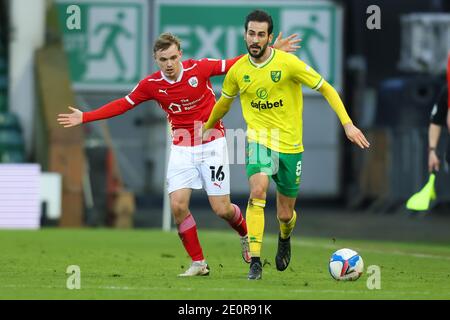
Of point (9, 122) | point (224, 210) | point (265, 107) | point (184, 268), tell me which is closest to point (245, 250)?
point (224, 210)

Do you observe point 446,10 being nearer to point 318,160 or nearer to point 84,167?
point 318,160

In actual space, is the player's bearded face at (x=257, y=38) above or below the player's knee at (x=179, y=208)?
above

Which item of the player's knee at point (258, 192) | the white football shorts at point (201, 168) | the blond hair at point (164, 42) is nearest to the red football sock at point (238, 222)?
the white football shorts at point (201, 168)

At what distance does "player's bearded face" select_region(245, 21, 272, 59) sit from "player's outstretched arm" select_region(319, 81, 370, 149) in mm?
614

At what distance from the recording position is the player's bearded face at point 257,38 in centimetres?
1217

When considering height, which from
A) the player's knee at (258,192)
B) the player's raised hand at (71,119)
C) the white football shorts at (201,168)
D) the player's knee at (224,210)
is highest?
the player's raised hand at (71,119)

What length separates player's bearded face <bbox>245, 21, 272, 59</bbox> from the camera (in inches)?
479

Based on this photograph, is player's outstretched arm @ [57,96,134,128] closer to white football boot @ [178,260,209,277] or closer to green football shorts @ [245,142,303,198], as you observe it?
green football shorts @ [245,142,303,198]

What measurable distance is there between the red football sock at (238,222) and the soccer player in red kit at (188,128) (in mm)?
338

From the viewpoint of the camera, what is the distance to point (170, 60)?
41.5 feet

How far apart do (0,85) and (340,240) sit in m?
9.57

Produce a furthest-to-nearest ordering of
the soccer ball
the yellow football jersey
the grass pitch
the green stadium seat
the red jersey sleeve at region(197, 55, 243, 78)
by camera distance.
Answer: the green stadium seat, the red jersey sleeve at region(197, 55, 243, 78), the yellow football jersey, the soccer ball, the grass pitch

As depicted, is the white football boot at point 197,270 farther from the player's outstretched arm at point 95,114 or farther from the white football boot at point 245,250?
the player's outstretched arm at point 95,114

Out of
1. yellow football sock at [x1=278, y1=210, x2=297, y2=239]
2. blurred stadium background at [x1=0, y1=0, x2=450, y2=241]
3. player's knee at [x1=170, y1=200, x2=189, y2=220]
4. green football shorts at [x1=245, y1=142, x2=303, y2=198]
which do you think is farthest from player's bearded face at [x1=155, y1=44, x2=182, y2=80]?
blurred stadium background at [x1=0, y1=0, x2=450, y2=241]
